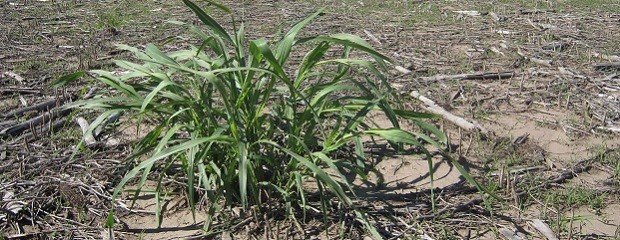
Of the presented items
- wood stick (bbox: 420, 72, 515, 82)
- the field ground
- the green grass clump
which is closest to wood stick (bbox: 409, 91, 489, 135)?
the field ground

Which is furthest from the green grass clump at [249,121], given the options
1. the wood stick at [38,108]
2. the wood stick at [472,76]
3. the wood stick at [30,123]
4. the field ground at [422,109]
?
the wood stick at [472,76]

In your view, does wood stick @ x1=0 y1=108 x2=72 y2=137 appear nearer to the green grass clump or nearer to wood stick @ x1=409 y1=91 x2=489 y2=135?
the green grass clump

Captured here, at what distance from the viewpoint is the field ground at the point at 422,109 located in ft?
10.9

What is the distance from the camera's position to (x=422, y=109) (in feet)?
15.8

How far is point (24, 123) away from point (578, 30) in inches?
199

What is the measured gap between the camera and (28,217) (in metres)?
3.29

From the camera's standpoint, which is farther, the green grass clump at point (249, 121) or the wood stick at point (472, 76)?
the wood stick at point (472, 76)

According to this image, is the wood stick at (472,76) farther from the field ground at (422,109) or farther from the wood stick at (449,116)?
the wood stick at (449,116)

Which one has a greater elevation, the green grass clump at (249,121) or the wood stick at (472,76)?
the green grass clump at (249,121)

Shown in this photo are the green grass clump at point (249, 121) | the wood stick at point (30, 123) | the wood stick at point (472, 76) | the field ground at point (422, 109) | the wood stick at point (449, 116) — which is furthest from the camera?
the wood stick at point (472, 76)

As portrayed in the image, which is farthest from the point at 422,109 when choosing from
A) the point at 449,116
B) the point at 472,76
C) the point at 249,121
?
the point at 249,121

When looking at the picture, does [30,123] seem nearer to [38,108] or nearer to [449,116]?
[38,108]

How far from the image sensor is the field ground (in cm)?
331

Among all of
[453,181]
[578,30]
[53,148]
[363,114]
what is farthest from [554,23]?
[53,148]
